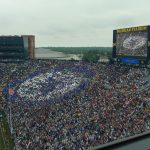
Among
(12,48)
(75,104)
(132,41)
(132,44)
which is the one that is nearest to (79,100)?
(75,104)

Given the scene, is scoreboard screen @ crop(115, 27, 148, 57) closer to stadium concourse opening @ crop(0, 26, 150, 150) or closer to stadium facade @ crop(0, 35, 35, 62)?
stadium concourse opening @ crop(0, 26, 150, 150)

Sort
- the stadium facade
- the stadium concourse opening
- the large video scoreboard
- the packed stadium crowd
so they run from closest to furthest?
1. the packed stadium crowd
2. the stadium concourse opening
3. the large video scoreboard
4. the stadium facade

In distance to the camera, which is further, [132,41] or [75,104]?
[132,41]

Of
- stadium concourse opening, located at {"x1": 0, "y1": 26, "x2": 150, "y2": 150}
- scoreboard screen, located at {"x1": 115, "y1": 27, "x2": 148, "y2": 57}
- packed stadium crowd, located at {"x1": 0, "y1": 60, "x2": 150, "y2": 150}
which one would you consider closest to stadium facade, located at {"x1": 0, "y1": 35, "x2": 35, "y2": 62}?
stadium concourse opening, located at {"x1": 0, "y1": 26, "x2": 150, "y2": 150}

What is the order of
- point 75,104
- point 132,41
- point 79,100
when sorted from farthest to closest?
point 132,41 < point 79,100 < point 75,104

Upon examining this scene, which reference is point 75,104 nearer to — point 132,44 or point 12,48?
point 132,44

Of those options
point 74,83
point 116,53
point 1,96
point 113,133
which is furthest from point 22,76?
point 113,133
